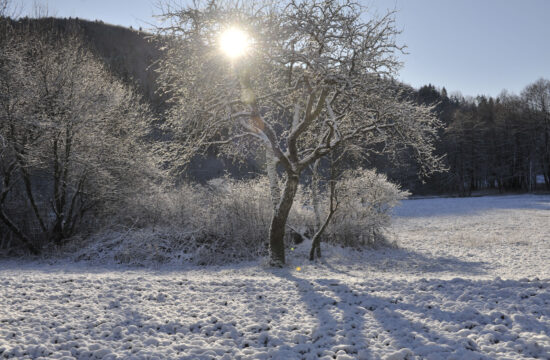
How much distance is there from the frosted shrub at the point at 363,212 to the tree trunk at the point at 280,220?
14.8 feet

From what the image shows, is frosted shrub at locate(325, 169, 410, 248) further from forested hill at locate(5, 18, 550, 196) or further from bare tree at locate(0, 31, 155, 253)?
forested hill at locate(5, 18, 550, 196)

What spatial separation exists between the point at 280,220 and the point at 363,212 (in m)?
6.18

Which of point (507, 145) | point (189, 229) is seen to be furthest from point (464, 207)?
point (189, 229)

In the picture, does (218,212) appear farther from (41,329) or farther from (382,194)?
(41,329)

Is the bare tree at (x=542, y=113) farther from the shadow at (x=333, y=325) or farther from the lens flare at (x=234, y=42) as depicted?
the shadow at (x=333, y=325)

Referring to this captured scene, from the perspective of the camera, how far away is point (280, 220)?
978cm

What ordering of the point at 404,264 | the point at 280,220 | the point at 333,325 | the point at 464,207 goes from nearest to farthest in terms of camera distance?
the point at 333,325
the point at 280,220
the point at 404,264
the point at 464,207

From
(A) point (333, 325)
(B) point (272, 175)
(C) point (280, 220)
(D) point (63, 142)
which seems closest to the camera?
(A) point (333, 325)

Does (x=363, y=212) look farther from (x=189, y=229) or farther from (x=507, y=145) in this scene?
(x=507, y=145)

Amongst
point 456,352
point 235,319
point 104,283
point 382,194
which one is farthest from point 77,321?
point 382,194

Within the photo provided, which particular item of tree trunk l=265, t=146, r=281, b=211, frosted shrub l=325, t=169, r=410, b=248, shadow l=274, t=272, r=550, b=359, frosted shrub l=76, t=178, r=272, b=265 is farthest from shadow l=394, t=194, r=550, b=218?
shadow l=274, t=272, r=550, b=359

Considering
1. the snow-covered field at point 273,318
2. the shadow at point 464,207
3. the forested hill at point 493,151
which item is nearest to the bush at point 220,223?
the snow-covered field at point 273,318

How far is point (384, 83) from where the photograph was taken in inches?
356

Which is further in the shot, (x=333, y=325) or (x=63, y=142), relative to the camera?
(x=63, y=142)
